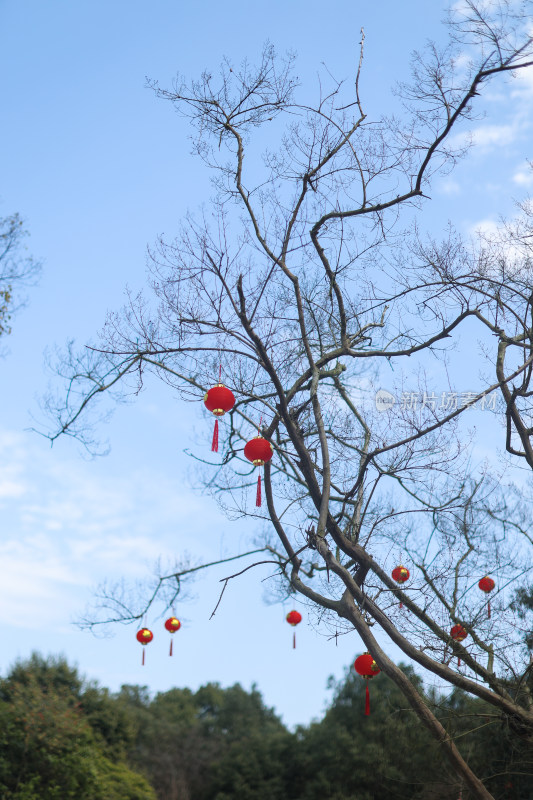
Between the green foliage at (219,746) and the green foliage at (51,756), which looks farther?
the green foliage at (219,746)

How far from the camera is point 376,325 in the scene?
600 cm

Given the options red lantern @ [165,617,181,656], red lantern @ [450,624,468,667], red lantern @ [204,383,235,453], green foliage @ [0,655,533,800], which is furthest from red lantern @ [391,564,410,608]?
red lantern @ [165,617,181,656]

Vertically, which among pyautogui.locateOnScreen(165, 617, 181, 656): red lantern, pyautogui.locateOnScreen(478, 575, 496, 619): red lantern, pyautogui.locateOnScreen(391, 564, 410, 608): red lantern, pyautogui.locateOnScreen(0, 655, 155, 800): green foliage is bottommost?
pyautogui.locateOnScreen(0, 655, 155, 800): green foliage

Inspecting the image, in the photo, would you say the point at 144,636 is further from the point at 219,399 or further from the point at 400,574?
the point at 219,399

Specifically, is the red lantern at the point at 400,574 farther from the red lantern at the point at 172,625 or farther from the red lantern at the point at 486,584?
the red lantern at the point at 172,625

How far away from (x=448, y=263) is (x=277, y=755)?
929 centimetres

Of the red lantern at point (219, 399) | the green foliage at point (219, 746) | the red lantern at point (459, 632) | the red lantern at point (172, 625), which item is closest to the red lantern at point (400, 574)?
the red lantern at point (459, 632)

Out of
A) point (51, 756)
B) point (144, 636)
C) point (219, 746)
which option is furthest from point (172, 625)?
point (219, 746)

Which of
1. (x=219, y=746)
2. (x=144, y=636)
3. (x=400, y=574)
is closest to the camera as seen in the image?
(x=400, y=574)

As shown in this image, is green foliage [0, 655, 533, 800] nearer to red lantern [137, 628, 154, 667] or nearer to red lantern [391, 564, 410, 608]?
red lantern [391, 564, 410, 608]

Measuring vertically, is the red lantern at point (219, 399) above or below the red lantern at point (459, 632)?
above

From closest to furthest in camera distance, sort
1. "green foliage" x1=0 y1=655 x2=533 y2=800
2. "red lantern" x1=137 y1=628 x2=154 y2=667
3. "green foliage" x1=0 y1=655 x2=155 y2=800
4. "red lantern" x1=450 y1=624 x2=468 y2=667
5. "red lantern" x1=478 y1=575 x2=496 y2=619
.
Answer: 1. "red lantern" x1=450 y1=624 x2=468 y2=667
2. "red lantern" x1=478 y1=575 x2=496 y2=619
3. "red lantern" x1=137 y1=628 x2=154 y2=667
4. "green foliage" x1=0 y1=655 x2=155 y2=800
5. "green foliage" x1=0 y1=655 x2=533 y2=800

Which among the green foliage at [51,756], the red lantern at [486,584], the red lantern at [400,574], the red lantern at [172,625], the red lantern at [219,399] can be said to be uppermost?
the red lantern at [219,399]

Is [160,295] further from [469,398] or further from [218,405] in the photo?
[469,398]
